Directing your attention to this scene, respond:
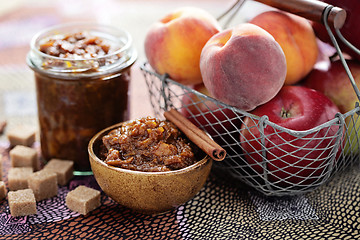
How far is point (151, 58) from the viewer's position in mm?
1026

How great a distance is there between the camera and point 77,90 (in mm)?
983

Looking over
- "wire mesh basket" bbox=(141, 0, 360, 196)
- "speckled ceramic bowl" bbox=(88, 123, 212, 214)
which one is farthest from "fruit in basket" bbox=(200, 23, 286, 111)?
"speckled ceramic bowl" bbox=(88, 123, 212, 214)

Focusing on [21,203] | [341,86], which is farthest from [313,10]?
[21,203]

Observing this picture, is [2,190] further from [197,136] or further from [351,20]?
[351,20]

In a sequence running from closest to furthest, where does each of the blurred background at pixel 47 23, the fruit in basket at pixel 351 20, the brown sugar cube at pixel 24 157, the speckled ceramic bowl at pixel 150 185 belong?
1. the speckled ceramic bowl at pixel 150 185
2. the fruit in basket at pixel 351 20
3. the brown sugar cube at pixel 24 157
4. the blurred background at pixel 47 23

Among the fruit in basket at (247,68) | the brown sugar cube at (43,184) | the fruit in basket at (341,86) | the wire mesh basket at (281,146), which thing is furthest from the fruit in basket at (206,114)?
the brown sugar cube at (43,184)

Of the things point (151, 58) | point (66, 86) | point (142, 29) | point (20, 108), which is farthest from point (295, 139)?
point (142, 29)

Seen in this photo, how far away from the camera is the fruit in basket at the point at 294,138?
2.83 feet

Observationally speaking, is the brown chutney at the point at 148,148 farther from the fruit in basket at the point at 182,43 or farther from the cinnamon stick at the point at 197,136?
the fruit in basket at the point at 182,43

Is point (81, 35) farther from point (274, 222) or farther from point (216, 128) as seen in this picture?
point (274, 222)

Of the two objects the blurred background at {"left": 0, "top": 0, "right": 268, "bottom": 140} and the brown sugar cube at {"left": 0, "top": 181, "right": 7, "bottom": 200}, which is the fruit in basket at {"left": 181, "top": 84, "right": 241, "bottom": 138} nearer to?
the blurred background at {"left": 0, "top": 0, "right": 268, "bottom": 140}

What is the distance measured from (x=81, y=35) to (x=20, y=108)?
0.37 meters

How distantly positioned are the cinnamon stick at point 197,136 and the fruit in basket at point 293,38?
24cm

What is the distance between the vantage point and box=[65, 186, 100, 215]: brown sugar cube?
0.90 meters
